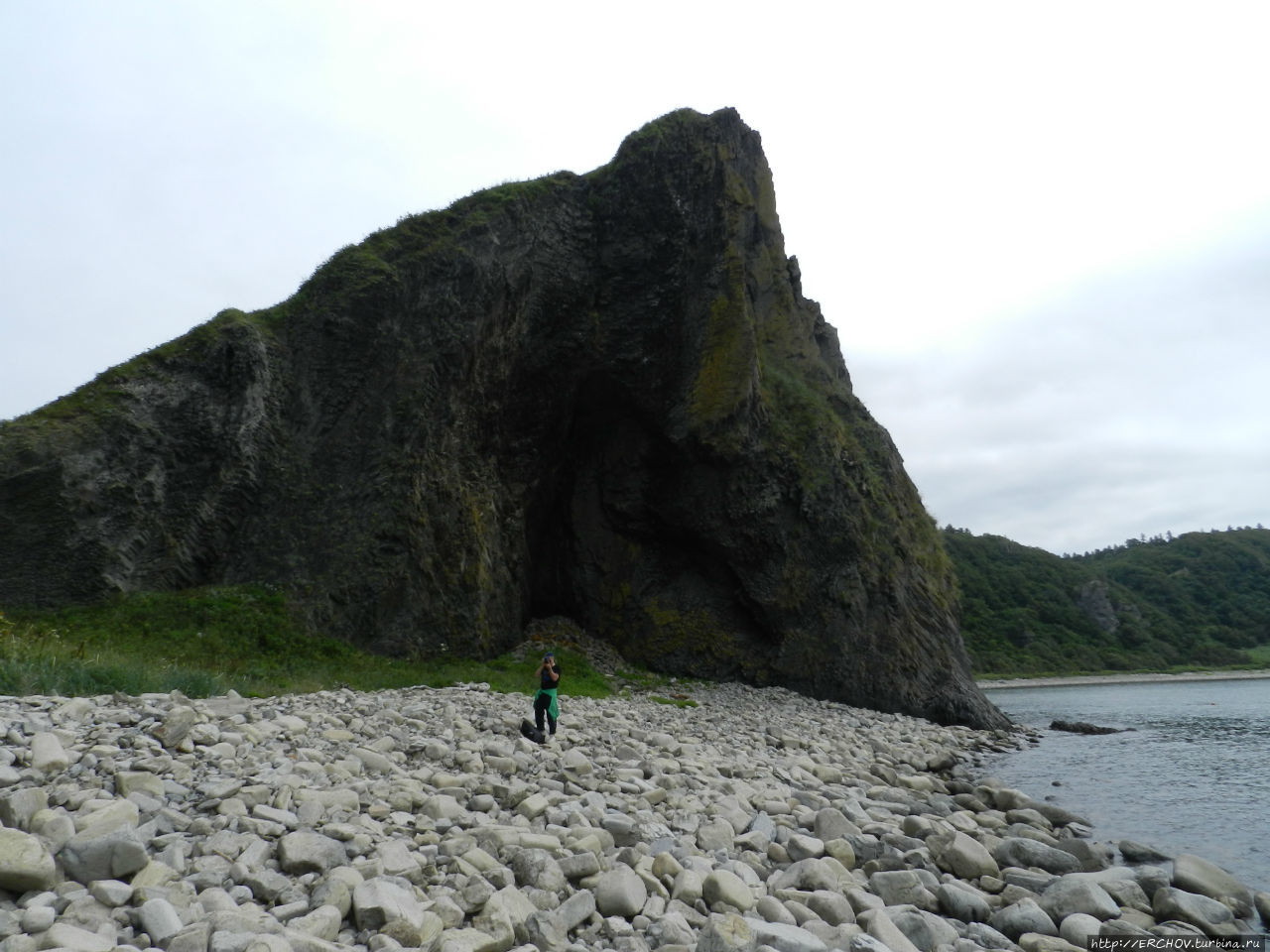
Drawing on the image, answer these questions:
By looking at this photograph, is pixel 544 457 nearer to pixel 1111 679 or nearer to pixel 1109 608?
pixel 1111 679

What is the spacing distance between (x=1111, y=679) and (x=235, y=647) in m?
72.5

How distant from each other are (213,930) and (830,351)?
4088 centimetres

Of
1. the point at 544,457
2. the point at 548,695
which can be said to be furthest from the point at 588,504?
the point at 548,695

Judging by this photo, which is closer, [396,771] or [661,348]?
[396,771]

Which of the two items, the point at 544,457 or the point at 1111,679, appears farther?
the point at 1111,679

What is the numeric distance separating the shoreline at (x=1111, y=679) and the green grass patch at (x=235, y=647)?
164 feet

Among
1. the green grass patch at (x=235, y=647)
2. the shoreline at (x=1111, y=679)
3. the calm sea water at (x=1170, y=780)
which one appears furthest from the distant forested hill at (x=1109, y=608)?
the green grass patch at (x=235, y=647)

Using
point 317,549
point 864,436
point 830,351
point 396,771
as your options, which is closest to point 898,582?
point 864,436

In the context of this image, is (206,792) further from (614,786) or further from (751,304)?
(751,304)

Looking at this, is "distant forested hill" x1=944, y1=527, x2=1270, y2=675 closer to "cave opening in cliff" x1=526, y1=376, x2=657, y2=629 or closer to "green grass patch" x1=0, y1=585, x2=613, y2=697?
"cave opening in cliff" x1=526, y1=376, x2=657, y2=629

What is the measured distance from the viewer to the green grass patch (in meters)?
15.6

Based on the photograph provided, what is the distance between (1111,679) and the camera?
68.1 metres

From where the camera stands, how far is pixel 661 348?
32.0m

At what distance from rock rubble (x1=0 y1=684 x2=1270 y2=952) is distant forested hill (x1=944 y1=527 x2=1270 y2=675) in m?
65.6
